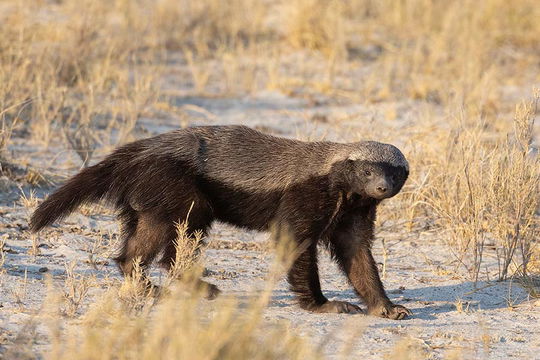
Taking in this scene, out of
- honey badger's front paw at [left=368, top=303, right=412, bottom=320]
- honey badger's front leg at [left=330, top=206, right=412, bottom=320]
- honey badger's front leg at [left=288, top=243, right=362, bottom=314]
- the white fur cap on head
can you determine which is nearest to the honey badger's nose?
the white fur cap on head

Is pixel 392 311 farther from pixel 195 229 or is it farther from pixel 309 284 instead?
pixel 195 229

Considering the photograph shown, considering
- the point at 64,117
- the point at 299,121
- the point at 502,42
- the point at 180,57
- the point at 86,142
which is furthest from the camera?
the point at 502,42

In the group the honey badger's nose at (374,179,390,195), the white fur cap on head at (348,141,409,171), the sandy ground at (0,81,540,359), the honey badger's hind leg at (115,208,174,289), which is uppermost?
the white fur cap on head at (348,141,409,171)

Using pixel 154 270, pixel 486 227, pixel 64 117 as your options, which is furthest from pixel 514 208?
pixel 64 117

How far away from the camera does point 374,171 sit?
5438 mm

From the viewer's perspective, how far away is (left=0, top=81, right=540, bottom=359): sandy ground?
4867 mm

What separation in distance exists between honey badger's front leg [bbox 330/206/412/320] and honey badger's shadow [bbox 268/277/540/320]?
0.75 ft

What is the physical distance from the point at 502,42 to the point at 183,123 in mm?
6173

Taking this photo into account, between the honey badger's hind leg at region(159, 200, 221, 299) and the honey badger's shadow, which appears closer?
the honey badger's hind leg at region(159, 200, 221, 299)

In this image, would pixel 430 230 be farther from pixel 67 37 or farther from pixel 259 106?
pixel 67 37

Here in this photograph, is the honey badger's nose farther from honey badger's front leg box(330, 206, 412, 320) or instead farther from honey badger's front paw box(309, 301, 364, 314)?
honey badger's front paw box(309, 301, 364, 314)

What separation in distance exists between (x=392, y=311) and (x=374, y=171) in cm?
84

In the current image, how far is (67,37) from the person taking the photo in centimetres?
1098

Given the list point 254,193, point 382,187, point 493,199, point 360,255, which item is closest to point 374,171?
point 382,187
